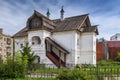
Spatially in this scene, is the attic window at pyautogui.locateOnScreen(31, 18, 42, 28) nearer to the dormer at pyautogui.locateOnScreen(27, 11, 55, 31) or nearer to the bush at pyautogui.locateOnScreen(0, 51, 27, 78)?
the dormer at pyautogui.locateOnScreen(27, 11, 55, 31)

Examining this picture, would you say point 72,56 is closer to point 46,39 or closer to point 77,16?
point 46,39

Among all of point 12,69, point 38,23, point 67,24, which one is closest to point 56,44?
point 67,24

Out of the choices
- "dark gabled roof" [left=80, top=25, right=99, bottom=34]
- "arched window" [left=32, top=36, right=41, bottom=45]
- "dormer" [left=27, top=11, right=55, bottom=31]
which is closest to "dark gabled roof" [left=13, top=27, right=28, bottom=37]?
"arched window" [left=32, top=36, right=41, bottom=45]

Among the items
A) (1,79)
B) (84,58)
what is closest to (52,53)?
(84,58)

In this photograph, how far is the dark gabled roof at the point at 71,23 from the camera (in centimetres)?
2671

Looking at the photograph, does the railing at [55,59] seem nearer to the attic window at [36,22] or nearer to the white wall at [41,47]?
the white wall at [41,47]

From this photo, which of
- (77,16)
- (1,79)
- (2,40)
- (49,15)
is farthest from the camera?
(2,40)

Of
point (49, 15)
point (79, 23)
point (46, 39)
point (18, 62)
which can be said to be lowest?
point (18, 62)

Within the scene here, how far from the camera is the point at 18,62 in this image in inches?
578

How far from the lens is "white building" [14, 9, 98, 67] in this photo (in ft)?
87.2

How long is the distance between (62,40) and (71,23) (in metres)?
2.72

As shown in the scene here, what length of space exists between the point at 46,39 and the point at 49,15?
8104mm

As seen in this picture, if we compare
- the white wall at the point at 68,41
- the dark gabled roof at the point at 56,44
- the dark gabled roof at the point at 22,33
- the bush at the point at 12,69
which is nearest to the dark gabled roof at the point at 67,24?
the white wall at the point at 68,41

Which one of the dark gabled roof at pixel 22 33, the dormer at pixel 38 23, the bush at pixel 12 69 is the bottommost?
the bush at pixel 12 69
